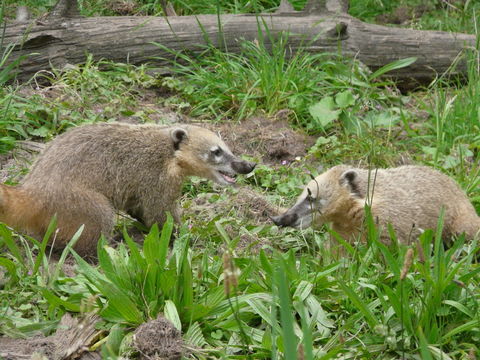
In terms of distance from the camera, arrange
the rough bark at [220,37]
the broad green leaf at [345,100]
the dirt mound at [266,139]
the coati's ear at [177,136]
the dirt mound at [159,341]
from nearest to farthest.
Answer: the dirt mound at [159,341] < the coati's ear at [177,136] < the dirt mound at [266,139] < the broad green leaf at [345,100] < the rough bark at [220,37]

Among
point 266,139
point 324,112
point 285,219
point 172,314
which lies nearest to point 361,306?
point 172,314

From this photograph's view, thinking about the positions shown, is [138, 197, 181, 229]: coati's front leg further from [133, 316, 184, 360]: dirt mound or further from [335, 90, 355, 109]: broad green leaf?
[335, 90, 355, 109]: broad green leaf

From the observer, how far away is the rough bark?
771 centimetres

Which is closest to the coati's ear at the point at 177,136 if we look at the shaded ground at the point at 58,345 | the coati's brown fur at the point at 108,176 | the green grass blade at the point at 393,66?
the coati's brown fur at the point at 108,176

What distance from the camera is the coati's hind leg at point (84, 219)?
17.0 feet

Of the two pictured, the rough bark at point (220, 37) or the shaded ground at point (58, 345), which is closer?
the shaded ground at point (58, 345)

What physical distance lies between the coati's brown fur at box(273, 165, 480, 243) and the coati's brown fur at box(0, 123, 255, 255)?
28.0 inches

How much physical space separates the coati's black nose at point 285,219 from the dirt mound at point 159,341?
5.55 feet

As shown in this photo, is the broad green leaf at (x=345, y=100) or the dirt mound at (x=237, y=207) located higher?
the broad green leaf at (x=345, y=100)

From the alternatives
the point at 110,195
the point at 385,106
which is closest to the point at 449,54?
the point at 385,106

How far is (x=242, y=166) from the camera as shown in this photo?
5.99m

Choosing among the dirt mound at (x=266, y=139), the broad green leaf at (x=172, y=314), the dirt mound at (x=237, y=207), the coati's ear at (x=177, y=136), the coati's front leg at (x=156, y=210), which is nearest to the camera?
the broad green leaf at (x=172, y=314)

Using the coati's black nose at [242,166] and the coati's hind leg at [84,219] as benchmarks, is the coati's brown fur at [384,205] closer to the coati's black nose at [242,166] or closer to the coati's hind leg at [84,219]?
the coati's black nose at [242,166]

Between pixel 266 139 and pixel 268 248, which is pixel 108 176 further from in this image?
pixel 266 139
